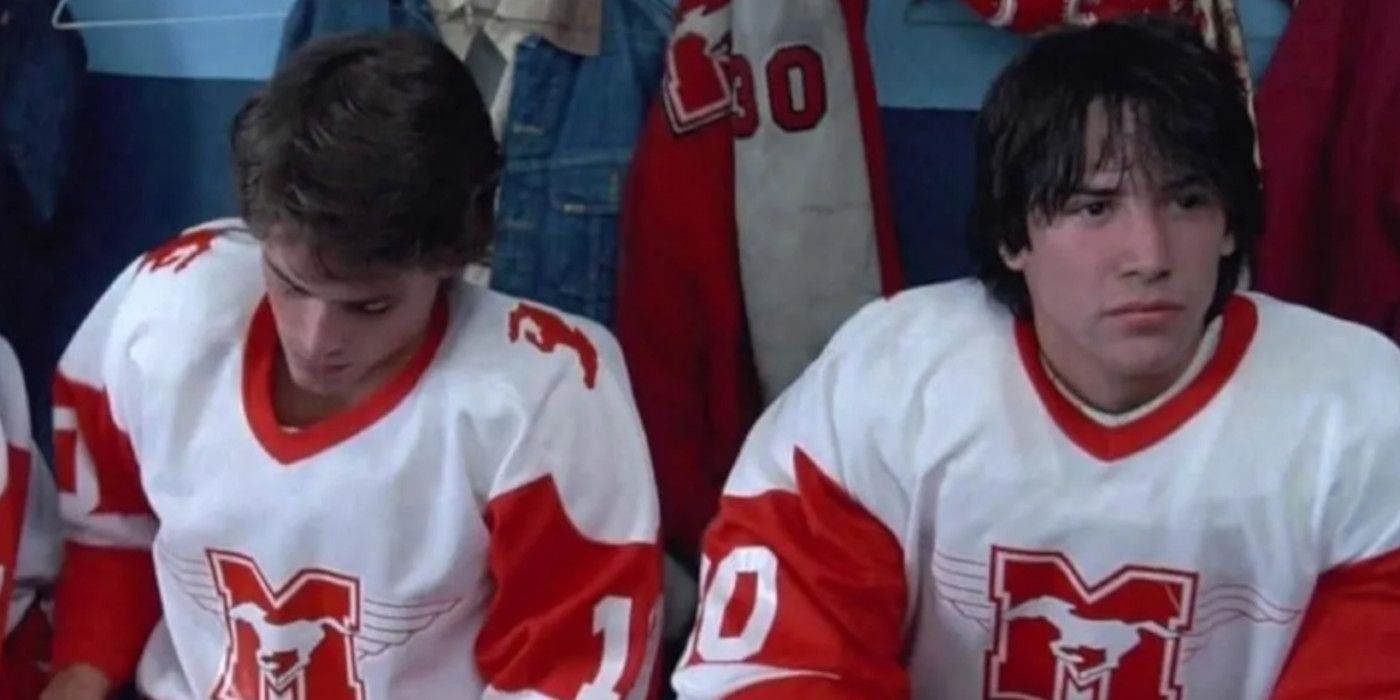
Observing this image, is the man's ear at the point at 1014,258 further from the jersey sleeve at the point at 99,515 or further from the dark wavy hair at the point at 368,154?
the jersey sleeve at the point at 99,515

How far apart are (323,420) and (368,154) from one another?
21 centimetres

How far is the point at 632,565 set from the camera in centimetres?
128

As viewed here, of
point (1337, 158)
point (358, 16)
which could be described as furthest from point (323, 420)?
point (1337, 158)

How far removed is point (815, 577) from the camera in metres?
1.21

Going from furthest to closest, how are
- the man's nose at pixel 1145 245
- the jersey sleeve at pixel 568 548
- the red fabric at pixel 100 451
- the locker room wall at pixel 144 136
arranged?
the locker room wall at pixel 144 136 < the red fabric at pixel 100 451 < the jersey sleeve at pixel 568 548 < the man's nose at pixel 1145 245

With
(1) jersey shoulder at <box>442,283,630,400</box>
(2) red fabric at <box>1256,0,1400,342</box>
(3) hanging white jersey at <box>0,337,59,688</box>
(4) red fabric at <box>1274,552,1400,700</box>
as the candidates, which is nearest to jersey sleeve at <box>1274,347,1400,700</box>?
(4) red fabric at <box>1274,552,1400,700</box>

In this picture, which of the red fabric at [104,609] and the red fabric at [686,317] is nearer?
the red fabric at [104,609]

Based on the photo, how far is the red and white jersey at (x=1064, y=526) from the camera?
1.18m

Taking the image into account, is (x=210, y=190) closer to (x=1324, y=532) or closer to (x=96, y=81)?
(x=96, y=81)

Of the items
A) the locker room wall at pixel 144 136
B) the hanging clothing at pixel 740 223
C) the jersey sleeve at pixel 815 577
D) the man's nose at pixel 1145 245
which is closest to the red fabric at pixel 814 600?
the jersey sleeve at pixel 815 577

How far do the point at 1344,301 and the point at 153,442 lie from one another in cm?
92

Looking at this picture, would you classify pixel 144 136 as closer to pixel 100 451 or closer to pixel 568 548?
pixel 100 451

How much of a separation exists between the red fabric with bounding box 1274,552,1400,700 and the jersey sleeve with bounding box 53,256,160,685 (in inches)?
31.4

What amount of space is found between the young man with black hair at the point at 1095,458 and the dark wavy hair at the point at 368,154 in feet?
0.88
